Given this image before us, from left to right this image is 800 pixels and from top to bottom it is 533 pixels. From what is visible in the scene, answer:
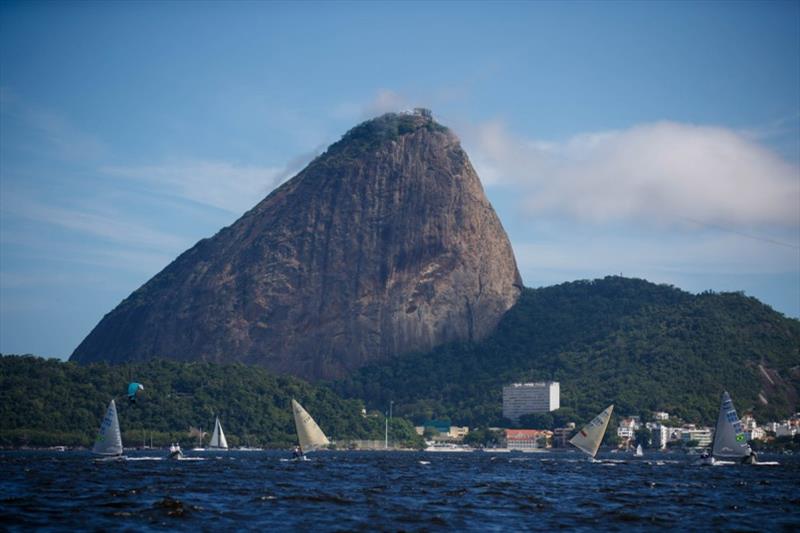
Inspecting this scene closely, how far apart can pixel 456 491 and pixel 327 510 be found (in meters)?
19.0

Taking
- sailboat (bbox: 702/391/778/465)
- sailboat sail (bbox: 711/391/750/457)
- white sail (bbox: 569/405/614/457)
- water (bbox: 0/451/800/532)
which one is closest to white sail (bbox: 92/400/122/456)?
water (bbox: 0/451/800/532)

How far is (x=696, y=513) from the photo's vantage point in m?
66.0

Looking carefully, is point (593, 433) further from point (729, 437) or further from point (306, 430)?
point (306, 430)

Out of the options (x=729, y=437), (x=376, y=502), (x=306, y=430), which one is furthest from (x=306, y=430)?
(x=376, y=502)

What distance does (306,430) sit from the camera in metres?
119

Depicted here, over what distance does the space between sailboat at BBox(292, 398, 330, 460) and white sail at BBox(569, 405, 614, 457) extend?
1271 inches

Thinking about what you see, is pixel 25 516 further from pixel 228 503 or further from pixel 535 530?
pixel 535 530

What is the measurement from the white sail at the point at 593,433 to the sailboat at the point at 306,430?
106 ft

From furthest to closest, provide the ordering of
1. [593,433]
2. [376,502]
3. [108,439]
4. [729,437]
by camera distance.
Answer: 1. [593,433]
2. [729,437]
3. [108,439]
4. [376,502]

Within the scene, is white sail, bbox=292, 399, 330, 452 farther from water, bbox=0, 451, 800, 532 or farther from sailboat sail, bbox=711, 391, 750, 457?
sailboat sail, bbox=711, 391, 750, 457

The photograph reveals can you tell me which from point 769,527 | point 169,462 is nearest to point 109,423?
point 169,462

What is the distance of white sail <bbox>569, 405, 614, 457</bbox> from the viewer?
130062 mm

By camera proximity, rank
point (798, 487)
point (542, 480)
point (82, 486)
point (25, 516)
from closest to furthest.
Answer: point (25, 516)
point (82, 486)
point (798, 487)
point (542, 480)

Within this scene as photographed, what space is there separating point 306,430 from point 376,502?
50.9 meters
